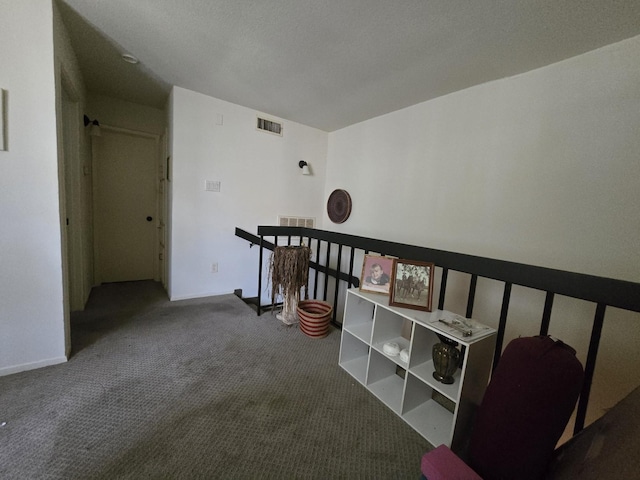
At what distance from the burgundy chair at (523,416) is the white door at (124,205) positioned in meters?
3.95

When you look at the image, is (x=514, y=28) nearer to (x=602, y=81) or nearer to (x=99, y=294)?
(x=602, y=81)

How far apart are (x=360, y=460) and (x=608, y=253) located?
1.87 metres

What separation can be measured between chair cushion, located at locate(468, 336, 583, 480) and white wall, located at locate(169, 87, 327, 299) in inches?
108

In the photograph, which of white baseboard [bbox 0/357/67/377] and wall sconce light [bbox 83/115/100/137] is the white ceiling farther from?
white baseboard [bbox 0/357/67/377]

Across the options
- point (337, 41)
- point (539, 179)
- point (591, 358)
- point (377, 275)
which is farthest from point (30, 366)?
point (539, 179)

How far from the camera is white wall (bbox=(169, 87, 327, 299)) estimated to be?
273 cm

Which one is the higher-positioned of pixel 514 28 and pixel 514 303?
pixel 514 28

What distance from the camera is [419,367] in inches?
53.6

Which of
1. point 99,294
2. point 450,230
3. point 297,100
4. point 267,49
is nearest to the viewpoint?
point 267,49

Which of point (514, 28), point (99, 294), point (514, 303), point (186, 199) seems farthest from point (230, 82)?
point (514, 303)

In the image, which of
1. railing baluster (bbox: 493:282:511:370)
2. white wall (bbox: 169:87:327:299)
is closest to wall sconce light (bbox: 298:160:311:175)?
white wall (bbox: 169:87:327:299)

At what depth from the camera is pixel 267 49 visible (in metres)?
1.84

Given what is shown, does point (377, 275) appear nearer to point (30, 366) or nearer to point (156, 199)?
point (30, 366)

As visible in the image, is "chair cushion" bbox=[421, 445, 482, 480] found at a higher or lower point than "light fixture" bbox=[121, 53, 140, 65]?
lower
